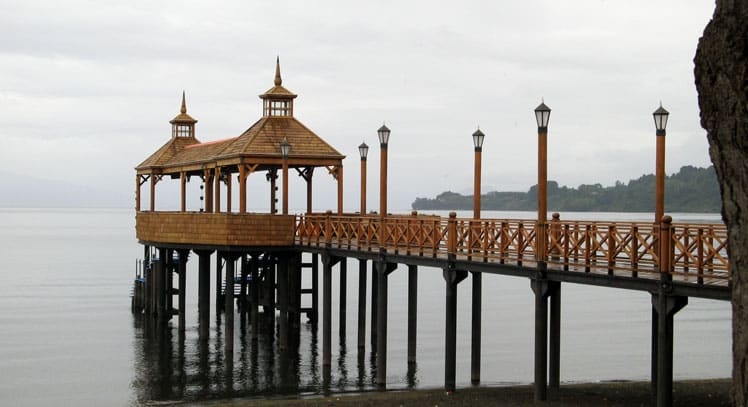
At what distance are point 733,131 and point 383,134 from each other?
16.7 metres

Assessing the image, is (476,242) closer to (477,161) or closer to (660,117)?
(477,161)

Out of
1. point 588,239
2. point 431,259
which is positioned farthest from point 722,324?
point 588,239

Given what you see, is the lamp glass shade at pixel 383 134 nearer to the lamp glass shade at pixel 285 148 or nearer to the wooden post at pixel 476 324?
the wooden post at pixel 476 324

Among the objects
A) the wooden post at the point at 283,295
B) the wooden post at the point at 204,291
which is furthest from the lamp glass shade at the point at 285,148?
the wooden post at the point at 204,291

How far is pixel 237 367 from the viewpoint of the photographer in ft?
94.6

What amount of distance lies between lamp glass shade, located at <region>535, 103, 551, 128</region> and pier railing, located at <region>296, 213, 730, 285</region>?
1834 millimetres

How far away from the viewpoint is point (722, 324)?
4569 centimetres

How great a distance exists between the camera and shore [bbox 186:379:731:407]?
19375 mm

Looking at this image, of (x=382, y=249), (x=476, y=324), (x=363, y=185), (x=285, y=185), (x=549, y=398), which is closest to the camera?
(x=549, y=398)

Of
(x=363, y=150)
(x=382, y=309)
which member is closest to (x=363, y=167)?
(x=363, y=150)

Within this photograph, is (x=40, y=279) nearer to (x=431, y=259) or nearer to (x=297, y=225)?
(x=297, y=225)

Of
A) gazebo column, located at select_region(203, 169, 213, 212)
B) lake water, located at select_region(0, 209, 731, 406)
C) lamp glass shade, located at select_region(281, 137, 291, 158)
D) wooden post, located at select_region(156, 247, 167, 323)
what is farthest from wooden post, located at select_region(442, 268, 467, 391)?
wooden post, located at select_region(156, 247, 167, 323)

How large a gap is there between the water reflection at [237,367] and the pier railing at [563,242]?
392cm

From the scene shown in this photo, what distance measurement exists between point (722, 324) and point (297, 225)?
1012 inches
